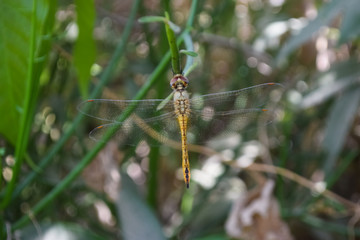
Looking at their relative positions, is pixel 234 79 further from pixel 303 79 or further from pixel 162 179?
pixel 162 179

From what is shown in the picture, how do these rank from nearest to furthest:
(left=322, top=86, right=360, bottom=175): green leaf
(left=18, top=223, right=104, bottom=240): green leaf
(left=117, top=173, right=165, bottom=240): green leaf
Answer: (left=18, top=223, right=104, bottom=240): green leaf
(left=117, top=173, right=165, bottom=240): green leaf
(left=322, top=86, right=360, bottom=175): green leaf

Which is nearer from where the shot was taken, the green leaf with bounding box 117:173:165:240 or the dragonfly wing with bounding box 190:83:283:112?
the dragonfly wing with bounding box 190:83:283:112

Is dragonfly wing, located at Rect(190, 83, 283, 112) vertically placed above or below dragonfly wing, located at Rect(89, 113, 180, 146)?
above

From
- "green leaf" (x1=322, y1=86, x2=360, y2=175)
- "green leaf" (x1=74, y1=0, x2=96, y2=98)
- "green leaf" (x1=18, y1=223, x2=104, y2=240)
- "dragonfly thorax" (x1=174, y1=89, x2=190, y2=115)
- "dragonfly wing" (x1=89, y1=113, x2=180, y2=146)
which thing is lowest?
"green leaf" (x1=18, y1=223, x2=104, y2=240)

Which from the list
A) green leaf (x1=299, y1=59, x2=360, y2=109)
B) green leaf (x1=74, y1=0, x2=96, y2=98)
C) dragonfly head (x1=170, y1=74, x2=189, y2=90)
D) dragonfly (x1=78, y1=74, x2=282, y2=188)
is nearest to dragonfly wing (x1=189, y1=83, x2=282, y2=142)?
dragonfly (x1=78, y1=74, x2=282, y2=188)

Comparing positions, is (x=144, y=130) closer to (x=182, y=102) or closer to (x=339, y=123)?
(x=182, y=102)

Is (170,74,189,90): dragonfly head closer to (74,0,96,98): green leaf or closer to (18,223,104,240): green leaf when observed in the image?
(74,0,96,98): green leaf

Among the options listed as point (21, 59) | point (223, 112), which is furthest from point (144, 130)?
point (21, 59)
